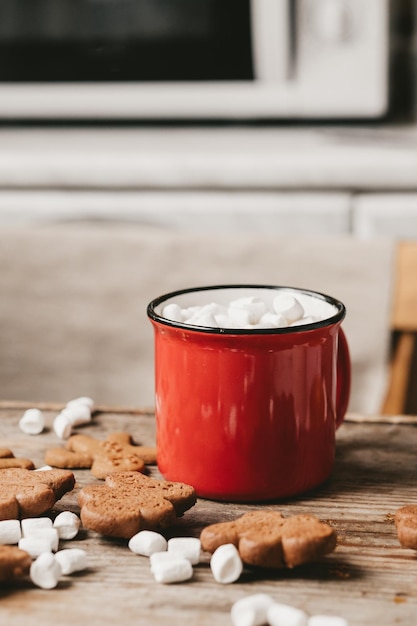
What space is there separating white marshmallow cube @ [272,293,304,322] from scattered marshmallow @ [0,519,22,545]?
0.26m

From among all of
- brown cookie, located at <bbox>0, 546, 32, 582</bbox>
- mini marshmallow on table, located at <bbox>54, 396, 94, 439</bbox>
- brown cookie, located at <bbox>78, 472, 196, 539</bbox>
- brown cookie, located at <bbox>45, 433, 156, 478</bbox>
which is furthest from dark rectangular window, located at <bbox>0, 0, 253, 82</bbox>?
brown cookie, located at <bbox>0, 546, 32, 582</bbox>

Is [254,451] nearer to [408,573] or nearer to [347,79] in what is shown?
[408,573]

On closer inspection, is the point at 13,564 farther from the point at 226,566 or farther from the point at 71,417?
the point at 71,417

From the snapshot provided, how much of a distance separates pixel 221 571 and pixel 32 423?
0.35 m

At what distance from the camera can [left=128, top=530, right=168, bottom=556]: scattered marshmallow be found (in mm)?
556

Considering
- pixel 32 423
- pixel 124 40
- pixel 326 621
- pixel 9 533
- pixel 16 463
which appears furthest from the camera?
pixel 124 40

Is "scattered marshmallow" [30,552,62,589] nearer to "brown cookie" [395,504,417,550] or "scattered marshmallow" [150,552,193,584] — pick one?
"scattered marshmallow" [150,552,193,584]

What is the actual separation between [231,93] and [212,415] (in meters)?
1.20

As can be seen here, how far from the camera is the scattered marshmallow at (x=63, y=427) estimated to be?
80 centimetres

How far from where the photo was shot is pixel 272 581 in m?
0.53

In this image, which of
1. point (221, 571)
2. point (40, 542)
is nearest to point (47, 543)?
point (40, 542)

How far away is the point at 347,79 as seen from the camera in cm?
169

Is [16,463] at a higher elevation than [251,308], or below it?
below

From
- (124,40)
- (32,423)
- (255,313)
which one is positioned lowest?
(32,423)
